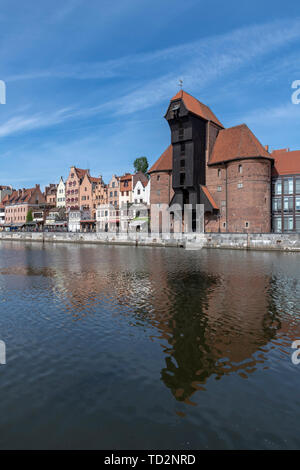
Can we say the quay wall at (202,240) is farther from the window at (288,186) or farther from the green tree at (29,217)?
the green tree at (29,217)

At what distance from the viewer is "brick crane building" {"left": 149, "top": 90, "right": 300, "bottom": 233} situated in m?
52.9

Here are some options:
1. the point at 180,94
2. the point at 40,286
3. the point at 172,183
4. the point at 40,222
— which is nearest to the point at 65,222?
the point at 40,222

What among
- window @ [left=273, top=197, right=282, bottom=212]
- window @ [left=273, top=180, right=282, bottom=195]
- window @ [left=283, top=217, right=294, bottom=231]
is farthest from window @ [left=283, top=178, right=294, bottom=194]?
window @ [left=283, top=217, right=294, bottom=231]

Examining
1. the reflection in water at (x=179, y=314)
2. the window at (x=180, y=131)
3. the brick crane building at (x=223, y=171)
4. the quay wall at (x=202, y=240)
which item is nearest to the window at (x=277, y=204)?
the brick crane building at (x=223, y=171)

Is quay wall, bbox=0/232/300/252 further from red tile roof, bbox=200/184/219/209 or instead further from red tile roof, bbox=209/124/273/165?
red tile roof, bbox=209/124/273/165

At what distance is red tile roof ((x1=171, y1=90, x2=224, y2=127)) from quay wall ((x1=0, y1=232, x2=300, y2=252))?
72.9ft

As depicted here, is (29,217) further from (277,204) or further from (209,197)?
(277,204)

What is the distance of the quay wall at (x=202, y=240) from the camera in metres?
45.3

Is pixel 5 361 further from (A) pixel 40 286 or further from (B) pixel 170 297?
(A) pixel 40 286

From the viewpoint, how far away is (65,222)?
9200 cm

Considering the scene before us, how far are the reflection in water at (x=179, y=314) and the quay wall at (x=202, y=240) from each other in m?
21.6

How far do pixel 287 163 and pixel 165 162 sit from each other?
2273 cm

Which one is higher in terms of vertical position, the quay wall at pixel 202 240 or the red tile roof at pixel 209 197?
the red tile roof at pixel 209 197

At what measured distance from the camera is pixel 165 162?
209ft
